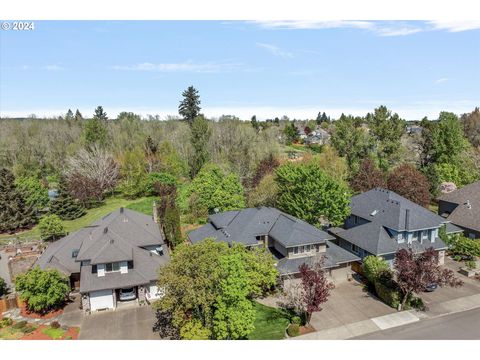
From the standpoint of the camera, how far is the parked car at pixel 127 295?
29.3 m

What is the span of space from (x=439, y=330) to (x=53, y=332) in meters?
28.6

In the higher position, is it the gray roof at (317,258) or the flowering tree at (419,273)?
the flowering tree at (419,273)

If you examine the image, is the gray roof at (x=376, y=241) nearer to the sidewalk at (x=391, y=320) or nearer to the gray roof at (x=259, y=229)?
the gray roof at (x=259, y=229)

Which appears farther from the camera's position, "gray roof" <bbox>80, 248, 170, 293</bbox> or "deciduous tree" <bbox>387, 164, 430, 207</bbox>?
"deciduous tree" <bbox>387, 164, 430, 207</bbox>

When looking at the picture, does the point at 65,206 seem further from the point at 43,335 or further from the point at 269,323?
the point at 269,323

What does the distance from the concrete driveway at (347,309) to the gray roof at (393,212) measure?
8365mm

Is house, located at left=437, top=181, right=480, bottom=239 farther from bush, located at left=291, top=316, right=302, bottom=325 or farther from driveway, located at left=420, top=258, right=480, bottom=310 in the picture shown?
bush, located at left=291, top=316, right=302, bottom=325

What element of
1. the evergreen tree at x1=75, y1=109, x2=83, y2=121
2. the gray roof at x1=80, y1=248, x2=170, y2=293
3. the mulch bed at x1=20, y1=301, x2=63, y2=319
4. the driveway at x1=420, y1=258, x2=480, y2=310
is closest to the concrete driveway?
the driveway at x1=420, y1=258, x2=480, y2=310

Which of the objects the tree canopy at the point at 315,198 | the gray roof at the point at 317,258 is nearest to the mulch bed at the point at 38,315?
the gray roof at the point at 317,258

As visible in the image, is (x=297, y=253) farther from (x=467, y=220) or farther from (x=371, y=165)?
(x=371, y=165)

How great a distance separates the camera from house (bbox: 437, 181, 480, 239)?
3994 cm

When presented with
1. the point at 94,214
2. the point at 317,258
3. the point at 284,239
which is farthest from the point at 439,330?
the point at 94,214

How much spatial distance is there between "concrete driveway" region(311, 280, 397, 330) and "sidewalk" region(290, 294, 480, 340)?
0.53 meters

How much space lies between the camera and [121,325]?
86.0ft
